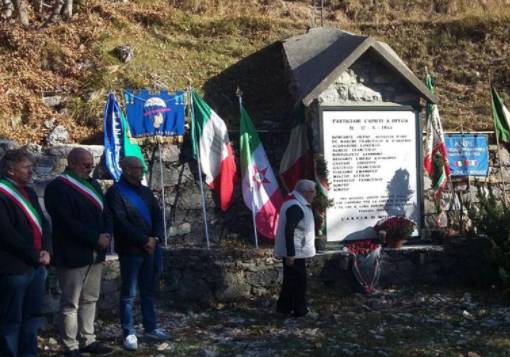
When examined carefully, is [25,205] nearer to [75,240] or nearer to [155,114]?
[75,240]

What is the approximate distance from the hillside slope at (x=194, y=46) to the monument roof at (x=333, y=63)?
2.54 meters

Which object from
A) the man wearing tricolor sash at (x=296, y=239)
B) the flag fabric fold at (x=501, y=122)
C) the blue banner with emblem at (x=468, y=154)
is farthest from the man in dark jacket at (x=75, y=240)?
the flag fabric fold at (x=501, y=122)

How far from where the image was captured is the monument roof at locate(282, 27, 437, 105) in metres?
8.89

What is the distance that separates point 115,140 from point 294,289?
13.0 feet

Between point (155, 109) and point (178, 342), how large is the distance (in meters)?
4.58

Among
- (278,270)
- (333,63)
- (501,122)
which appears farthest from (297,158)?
(501,122)

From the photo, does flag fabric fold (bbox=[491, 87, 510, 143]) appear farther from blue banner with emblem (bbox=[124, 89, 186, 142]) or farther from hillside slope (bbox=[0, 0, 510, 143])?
blue banner with emblem (bbox=[124, 89, 186, 142])

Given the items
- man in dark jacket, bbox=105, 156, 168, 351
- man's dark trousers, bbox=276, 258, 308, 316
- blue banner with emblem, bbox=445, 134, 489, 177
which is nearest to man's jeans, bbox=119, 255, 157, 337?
man in dark jacket, bbox=105, 156, 168, 351

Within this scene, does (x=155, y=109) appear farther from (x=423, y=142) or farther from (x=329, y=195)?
(x=423, y=142)

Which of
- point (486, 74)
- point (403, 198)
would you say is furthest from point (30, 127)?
point (486, 74)

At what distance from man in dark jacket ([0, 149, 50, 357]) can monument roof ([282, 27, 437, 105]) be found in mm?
4753

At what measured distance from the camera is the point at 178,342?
20.1 feet

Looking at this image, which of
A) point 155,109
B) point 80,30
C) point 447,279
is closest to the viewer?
point 447,279

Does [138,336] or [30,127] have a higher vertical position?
[30,127]
